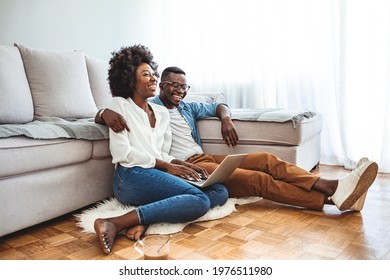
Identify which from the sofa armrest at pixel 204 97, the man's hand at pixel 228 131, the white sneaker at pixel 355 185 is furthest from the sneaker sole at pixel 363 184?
the sofa armrest at pixel 204 97

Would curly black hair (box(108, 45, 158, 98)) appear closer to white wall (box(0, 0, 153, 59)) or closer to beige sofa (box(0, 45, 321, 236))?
beige sofa (box(0, 45, 321, 236))

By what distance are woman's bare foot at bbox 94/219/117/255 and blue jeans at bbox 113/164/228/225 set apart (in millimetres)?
105

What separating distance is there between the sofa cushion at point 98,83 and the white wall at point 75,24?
33cm

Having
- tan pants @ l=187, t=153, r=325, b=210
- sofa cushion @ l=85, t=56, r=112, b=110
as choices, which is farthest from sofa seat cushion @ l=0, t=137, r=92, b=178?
sofa cushion @ l=85, t=56, r=112, b=110

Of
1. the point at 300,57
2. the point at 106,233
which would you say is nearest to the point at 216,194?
the point at 106,233

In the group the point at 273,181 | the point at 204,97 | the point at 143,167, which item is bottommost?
the point at 273,181

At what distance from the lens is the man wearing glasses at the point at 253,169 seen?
1346 millimetres

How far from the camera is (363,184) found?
4.30 ft

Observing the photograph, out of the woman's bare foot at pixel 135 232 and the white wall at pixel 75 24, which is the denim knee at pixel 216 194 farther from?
the white wall at pixel 75 24

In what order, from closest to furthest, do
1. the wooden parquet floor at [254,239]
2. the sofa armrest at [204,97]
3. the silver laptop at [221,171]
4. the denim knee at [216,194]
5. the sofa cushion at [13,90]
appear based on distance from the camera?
the wooden parquet floor at [254,239] → the silver laptop at [221,171] → the denim knee at [216,194] → the sofa cushion at [13,90] → the sofa armrest at [204,97]

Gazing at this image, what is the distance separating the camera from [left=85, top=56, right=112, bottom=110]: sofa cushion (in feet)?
7.36

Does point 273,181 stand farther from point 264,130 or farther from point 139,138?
point 139,138

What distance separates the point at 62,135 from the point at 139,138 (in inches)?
11.8
